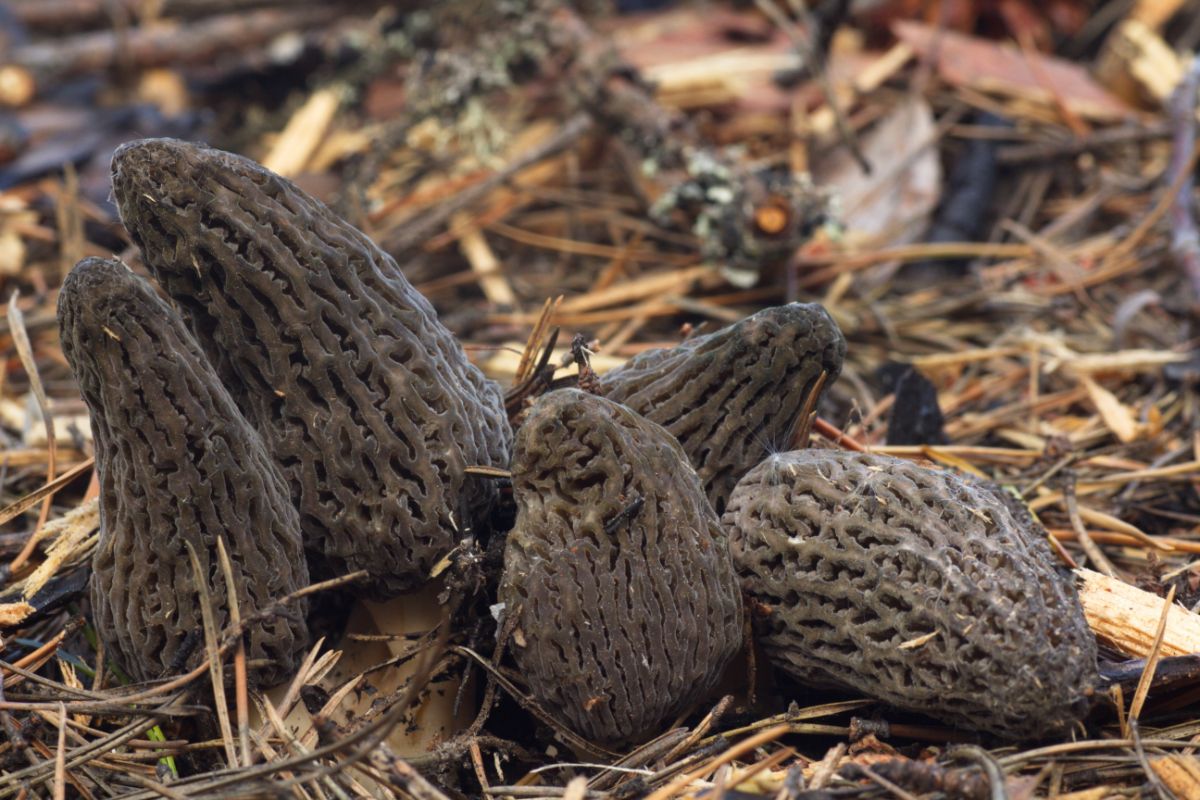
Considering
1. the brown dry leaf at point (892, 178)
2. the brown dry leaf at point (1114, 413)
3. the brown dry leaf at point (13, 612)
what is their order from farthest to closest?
the brown dry leaf at point (892, 178) → the brown dry leaf at point (1114, 413) → the brown dry leaf at point (13, 612)

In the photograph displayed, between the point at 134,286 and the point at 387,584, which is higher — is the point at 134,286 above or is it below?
above

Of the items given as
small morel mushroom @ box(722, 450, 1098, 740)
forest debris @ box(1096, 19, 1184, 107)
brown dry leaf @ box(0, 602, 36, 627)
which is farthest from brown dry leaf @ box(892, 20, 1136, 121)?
brown dry leaf @ box(0, 602, 36, 627)

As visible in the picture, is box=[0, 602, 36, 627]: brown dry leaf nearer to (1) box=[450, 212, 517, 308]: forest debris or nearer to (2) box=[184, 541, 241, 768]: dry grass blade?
(2) box=[184, 541, 241, 768]: dry grass blade

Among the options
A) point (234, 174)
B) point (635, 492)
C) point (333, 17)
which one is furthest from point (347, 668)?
point (333, 17)

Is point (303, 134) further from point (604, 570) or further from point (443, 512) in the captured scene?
point (604, 570)

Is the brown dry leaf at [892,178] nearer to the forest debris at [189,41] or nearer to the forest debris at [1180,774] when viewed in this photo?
the forest debris at [189,41]

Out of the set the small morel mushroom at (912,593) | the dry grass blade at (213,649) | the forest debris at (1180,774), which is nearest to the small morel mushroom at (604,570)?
the small morel mushroom at (912,593)

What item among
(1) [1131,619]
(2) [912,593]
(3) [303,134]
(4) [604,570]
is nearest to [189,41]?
(3) [303,134]

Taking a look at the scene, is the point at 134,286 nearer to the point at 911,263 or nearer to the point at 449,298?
the point at 449,298
